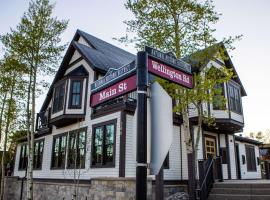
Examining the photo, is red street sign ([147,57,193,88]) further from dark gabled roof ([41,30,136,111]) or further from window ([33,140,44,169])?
window ([33,140,44,169])

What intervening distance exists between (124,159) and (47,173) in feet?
27.5

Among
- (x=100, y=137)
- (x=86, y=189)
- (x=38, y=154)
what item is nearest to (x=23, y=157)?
(x=38, y=154)

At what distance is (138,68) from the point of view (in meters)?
3.19

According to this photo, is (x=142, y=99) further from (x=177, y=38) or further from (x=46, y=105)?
(x=46, y=105)

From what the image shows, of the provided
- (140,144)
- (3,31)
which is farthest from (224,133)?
(140,144)

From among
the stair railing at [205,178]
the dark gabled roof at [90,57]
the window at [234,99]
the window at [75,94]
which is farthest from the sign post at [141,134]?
the window at [234,99]

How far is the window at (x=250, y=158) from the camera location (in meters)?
20.7

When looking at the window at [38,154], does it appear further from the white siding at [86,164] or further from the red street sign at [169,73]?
the red street sign at [169,73]

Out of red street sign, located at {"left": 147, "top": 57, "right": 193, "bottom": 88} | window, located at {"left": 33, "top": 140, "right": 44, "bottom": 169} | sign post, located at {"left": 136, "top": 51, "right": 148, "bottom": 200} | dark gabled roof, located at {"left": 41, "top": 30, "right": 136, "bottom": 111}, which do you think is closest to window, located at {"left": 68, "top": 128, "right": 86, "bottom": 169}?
dark gabled roof, located at {"left": 41, "top": 30, "right": 136, "bottom": 111}

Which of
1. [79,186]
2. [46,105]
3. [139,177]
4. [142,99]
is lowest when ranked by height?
[79,186]

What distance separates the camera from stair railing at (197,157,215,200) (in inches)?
414

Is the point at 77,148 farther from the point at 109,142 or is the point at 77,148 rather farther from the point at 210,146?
the point at 210,146

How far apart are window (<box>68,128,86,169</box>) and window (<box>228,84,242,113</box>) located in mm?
10065

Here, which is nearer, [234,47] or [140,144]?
[140,144]
